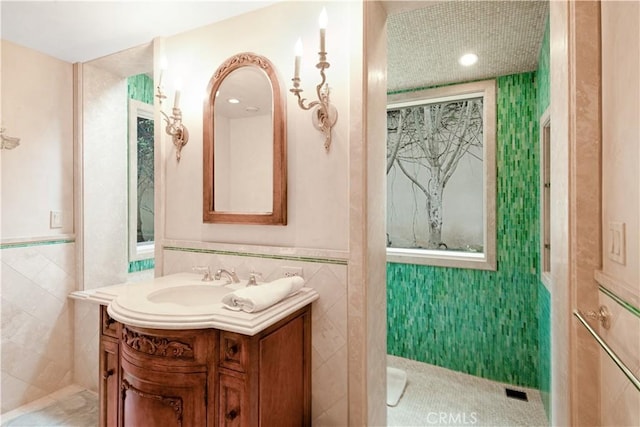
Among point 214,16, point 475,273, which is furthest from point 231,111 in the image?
point 475,273

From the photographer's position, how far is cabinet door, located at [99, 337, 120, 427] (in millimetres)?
1447

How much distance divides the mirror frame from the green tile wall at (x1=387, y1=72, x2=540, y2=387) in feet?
5.66

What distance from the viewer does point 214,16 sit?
180 centimetres

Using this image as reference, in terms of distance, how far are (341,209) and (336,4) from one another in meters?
0.96

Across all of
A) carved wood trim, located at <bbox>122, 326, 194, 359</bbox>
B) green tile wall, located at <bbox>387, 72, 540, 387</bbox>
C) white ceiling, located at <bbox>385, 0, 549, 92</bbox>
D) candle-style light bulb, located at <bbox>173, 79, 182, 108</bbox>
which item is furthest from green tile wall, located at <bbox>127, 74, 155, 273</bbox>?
green tile wall, located at <bbox>387, 72, 540, 387</bbox>

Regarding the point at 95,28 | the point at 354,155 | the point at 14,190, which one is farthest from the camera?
the point at 14,190

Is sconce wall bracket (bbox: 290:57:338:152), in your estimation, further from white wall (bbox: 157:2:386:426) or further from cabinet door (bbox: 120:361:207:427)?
cabinet door (bbox: 120:361:207:427)

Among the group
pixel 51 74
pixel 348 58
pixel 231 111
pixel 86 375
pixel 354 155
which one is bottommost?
pixel 86 375

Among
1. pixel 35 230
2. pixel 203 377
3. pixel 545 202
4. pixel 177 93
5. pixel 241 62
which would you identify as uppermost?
pixel 241 62

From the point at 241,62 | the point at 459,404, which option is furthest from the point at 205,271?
the point at 459,404

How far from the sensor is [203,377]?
1230 mm

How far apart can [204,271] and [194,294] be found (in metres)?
0.19

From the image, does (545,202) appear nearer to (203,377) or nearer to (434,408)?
(434,408)

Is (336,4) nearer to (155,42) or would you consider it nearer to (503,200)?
(155,42)
